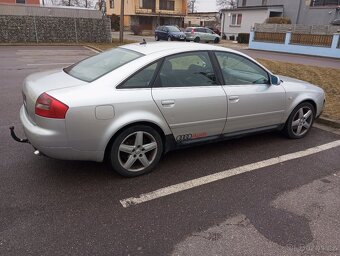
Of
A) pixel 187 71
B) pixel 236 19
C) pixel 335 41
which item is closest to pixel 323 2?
pixel 236 19

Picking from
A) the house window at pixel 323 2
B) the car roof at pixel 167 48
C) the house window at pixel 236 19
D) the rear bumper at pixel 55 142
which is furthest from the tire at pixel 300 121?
the house window at pixel 236 19

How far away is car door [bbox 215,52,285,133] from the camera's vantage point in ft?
14.0

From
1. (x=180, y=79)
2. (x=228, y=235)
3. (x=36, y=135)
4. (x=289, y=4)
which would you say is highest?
(x=289, y=4)

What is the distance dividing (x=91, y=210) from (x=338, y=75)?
1066 centimetres

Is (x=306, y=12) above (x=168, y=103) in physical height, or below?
above

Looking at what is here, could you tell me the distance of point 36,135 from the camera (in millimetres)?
3314

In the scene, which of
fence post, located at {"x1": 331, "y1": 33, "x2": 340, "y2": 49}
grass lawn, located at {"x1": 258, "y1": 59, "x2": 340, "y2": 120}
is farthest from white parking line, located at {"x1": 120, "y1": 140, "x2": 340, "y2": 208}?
fence post, located at {"x1": 331, "y1": 33, "x2": 340, "y2": 49}

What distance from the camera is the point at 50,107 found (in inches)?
127

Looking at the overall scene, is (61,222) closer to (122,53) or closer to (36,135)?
(36,135)

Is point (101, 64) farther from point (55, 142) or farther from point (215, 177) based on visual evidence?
point (215, 177)

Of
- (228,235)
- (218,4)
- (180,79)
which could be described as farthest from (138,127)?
(218,4)

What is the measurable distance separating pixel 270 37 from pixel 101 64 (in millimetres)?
24900

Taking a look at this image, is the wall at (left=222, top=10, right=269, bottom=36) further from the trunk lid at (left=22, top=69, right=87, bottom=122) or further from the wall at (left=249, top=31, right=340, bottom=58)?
the trunk lid at (left=22, top=69, right=87, bottom=122)

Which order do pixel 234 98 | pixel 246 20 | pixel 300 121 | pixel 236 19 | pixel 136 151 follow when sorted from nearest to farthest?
pixel 136 151, pixel 234 98, pixel 300 121, pixel 246 20, pixel 236 19
